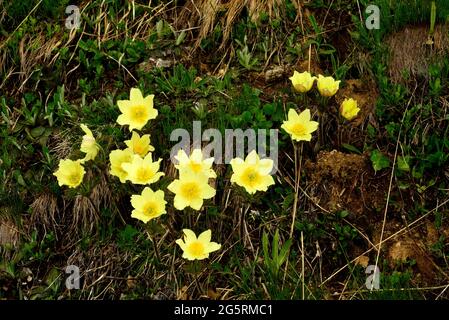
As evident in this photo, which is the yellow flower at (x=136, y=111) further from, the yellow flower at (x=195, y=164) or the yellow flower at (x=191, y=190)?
the yellow flower at (x=191, y=190)

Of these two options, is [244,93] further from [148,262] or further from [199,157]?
[148,262]

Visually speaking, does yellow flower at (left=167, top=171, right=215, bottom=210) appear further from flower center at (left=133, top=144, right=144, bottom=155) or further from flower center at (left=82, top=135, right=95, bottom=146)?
flower center at (left=82, top=135, right=95, bottom=146)

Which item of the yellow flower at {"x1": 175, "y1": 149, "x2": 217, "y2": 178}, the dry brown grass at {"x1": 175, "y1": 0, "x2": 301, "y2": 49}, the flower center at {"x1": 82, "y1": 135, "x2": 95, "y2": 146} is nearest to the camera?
the yellow flower at {"x1": 175, "y1": 149, "x2": 217, "y2": 178}

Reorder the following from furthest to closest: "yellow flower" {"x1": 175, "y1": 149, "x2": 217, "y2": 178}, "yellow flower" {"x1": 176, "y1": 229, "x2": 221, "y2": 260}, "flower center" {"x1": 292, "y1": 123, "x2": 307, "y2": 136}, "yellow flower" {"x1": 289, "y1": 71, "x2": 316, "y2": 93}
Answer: "yellow flower" {"x1": 289, "y1": 71, "x2": 316, "y2": 93} < "flower center" {"x1": 292, "y1": 123, "x2": 307, "y2": 136} < "yellow flower" {"x1": 175, "y1": 149, "x2": 217, "y2": 178} < "yellow flower" {"x1": 176, "y1": 229, "x2": 221, "y2": 260}

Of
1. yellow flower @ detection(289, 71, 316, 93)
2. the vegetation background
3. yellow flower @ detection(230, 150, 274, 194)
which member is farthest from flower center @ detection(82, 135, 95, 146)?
yellow flower @ detection(289, 71, 316, 93)

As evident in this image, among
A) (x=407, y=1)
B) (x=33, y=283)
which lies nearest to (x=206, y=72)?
(x=407, y=1)

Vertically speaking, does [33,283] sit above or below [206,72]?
below
